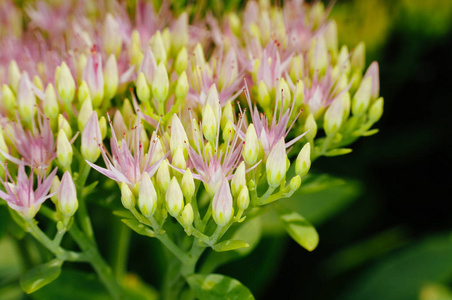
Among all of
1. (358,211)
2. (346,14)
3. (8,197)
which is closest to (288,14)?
(346,14)

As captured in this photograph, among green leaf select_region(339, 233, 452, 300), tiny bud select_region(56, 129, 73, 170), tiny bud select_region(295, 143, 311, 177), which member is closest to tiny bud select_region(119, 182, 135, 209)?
tiny bud select_region(56, 129, 73, 170)

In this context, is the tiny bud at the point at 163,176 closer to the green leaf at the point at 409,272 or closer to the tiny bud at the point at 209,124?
the tiny bud at the point at 209,124

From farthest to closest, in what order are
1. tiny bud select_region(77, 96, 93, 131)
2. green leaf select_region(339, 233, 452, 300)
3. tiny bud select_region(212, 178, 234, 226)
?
green leaf select_region(339, 233, 452, 300)
tiny bud select_region(77, 96, 93, 131)
tiny bud select_region(212, 178, 234, 226)

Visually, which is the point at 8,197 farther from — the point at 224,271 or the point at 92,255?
the point at 224,271

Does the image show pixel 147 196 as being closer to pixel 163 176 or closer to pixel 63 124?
pixel 163 176

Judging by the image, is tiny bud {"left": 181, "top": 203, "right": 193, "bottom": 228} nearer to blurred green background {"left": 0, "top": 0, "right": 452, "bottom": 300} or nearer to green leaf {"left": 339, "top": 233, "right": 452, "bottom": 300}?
blurred green background {"left": 0, "top": 0, "right": 452, "bottom": 300}

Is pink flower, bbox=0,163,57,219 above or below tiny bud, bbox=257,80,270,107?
below

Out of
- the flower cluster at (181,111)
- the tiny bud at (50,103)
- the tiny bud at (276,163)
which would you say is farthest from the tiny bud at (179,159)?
the tiny bud at (50,103)
